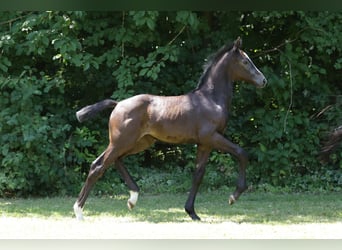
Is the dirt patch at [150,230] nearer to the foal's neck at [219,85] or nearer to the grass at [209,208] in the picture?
the grass at [209,208]

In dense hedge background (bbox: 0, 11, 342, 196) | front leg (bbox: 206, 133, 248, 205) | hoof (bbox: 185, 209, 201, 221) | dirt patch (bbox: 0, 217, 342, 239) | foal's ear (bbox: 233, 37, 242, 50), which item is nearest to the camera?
dirt patch (bbox: 0, 217, 342, 239)

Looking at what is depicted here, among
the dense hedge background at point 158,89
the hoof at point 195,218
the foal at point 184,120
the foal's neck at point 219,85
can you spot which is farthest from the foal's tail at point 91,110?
the dense hedge background at point 158,89

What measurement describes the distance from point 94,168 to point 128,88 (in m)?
3.60

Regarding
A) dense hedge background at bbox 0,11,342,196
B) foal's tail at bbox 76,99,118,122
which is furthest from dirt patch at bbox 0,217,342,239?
dense hedge background at bbox 0,11,342,196

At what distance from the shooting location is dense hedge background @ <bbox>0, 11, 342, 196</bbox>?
9.59m

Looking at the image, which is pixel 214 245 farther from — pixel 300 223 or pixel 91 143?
pixel 91 143

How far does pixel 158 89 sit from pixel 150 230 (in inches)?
219

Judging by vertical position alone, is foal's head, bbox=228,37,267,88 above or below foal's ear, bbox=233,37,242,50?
below

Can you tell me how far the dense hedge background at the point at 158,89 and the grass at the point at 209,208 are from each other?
70cm

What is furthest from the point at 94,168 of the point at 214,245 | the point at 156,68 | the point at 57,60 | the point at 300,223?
the point at 214,245

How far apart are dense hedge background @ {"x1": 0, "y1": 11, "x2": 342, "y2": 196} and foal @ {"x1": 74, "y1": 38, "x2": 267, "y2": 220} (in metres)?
2.35

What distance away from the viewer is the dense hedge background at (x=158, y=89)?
31.4ft

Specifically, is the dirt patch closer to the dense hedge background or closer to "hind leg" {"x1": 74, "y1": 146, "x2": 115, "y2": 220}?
"hind leg" {"x1": 74, "y1": 146, "x2": 115, "y2": 220}

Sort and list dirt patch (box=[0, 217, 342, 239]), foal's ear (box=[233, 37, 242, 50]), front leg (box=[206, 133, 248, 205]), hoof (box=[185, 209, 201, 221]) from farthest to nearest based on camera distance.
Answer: foal's ear (box=[233, 37, 242, 50])
hoof (box=[185, 209, 201, 221])
front leg (box=[206, 133, 248, 205])
dirt patch (box=[0, 217, 342, 239])
